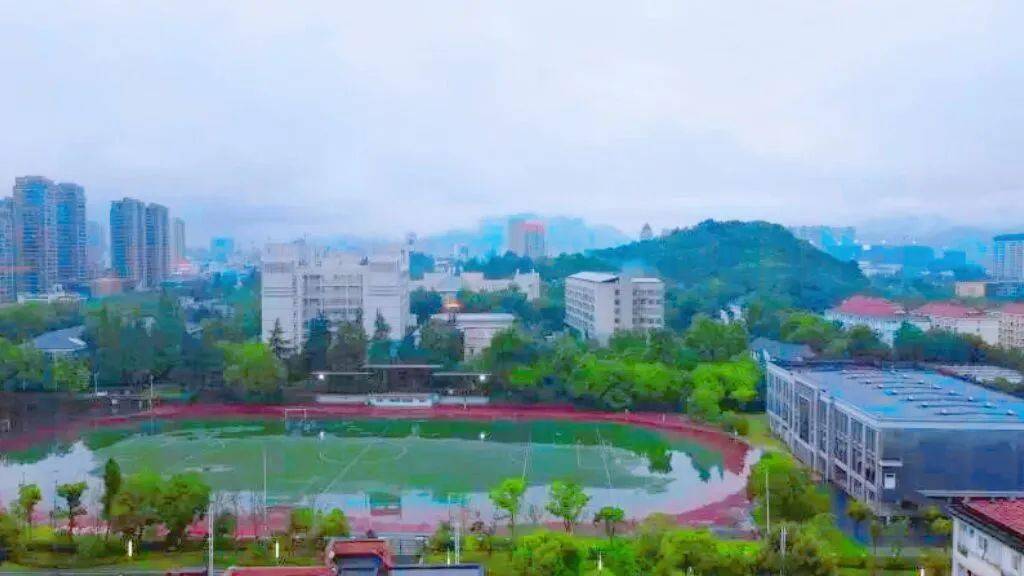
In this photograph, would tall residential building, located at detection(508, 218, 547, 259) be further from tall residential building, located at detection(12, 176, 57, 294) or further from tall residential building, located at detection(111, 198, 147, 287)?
tall residential building, located at detection(12, 176, 57, 294)

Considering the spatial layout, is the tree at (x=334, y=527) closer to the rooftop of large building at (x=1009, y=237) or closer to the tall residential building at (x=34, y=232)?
the tall residential building at (x=34, y=232)

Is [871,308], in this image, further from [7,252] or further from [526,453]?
[7,252]

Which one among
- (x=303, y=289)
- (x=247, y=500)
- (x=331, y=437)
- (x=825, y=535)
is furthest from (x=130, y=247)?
(x=825, y=535)

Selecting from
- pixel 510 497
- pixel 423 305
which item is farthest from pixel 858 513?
pixel 423 305

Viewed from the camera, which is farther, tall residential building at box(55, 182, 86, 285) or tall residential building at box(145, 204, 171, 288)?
tall residential building at box(145, 204, 171, 288)

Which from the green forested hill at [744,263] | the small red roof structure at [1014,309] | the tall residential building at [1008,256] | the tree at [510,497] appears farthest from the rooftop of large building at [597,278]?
the tall residential building at [1008,256]

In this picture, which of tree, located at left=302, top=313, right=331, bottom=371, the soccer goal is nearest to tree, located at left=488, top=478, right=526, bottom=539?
the soccer goal
